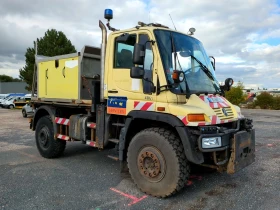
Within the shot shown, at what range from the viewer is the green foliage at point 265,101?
26172mm

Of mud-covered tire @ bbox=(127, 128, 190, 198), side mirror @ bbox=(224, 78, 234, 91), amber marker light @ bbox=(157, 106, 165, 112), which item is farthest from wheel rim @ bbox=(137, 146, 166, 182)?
side mirror @ bbox=(224, 78, 234, 91)

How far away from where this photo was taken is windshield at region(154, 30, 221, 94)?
4.25 meters

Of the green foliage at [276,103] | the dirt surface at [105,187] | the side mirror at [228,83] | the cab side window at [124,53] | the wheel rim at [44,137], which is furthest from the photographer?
the green foliage at [276,103]

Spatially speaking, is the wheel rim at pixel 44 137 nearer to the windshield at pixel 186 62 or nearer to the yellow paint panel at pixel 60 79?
the yellow paint panel at pixel 60 79

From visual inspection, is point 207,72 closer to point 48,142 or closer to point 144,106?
point 144,106

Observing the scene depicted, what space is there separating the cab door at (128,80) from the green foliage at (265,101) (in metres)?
24.8

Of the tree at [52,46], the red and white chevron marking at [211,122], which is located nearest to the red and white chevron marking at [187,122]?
the red and white chevron marking at [211,122]

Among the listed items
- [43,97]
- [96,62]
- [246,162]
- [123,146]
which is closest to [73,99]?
[96,62]

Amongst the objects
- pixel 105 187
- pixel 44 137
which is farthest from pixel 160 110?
pixel 44 137

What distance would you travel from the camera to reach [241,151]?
4.16 m

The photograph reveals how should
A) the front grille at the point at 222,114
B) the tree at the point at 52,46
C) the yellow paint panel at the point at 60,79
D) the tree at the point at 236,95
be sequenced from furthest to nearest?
the tree at the point at 52,46 → the tree at the point at 236,95 → the yellow paint panel at the point at 60,79 → the front grille at the point at 222,114

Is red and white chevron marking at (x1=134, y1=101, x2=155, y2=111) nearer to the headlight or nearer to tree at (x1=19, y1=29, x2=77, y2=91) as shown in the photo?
the headlight

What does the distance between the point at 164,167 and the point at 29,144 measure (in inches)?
239

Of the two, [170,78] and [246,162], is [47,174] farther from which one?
[246,162]
